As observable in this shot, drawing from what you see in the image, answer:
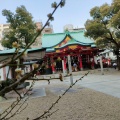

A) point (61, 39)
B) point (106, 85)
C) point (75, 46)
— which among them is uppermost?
point (61, 39)

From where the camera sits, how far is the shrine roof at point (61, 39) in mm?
33203

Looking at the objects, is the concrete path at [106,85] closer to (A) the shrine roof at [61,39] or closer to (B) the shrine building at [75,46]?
(B) the shrine building at [75,46]

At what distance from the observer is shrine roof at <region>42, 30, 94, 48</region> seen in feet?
109

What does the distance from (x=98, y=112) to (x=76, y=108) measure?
977 mm

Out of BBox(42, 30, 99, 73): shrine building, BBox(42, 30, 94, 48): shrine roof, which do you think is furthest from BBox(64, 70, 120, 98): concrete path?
BBox(42, 30, 94, 48): shrine roof

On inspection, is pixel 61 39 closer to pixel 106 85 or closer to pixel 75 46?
pixel 75 46

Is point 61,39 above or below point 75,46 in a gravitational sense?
above

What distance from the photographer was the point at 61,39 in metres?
34.5

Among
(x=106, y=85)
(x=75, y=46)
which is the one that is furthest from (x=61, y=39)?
(x=106, y=85)

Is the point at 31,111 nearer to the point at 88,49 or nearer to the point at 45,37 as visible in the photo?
the point at 88,49

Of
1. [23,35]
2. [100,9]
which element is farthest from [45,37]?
[100,9]

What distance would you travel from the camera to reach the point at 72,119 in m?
6.28

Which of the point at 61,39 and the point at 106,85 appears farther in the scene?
the point at 61,39

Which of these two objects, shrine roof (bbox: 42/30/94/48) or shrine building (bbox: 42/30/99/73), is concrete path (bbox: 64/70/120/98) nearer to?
shrine building (bbox: 42/30/99/73)
